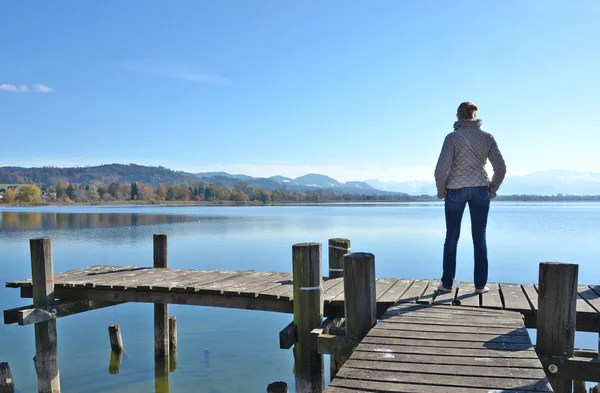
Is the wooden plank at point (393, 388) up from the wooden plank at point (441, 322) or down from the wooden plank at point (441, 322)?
down

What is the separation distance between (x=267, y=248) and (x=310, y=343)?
1209 inches

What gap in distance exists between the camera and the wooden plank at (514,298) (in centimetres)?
587

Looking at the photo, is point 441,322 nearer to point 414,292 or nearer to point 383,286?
point 414,292

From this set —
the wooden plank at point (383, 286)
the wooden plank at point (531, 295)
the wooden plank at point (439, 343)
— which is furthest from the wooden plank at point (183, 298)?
the wooden plank at point (531, 295)

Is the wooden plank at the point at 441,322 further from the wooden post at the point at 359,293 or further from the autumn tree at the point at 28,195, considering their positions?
the autumn tree at the point at 28,195

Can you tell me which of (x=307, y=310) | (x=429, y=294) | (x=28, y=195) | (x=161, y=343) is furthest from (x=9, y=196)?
(x=429, y=294)

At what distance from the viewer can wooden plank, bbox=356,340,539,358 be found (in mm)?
4367

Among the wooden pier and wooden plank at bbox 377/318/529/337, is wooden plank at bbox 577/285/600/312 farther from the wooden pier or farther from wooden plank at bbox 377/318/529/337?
wooden plank at bbox 377/318/529/337

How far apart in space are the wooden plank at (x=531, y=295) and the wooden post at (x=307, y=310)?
262 centimetres

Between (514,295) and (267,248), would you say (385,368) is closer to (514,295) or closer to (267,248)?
(514,295)

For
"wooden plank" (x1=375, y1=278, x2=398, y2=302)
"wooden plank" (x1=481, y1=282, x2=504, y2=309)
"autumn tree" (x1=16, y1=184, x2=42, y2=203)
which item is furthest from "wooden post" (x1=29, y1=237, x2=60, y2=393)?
"autumn tree" (x1=16, y1=184, x2=42, y2=203)

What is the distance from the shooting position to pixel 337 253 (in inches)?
341

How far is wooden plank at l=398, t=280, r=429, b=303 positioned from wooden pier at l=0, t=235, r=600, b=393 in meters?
0.03

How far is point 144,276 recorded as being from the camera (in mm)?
9602
